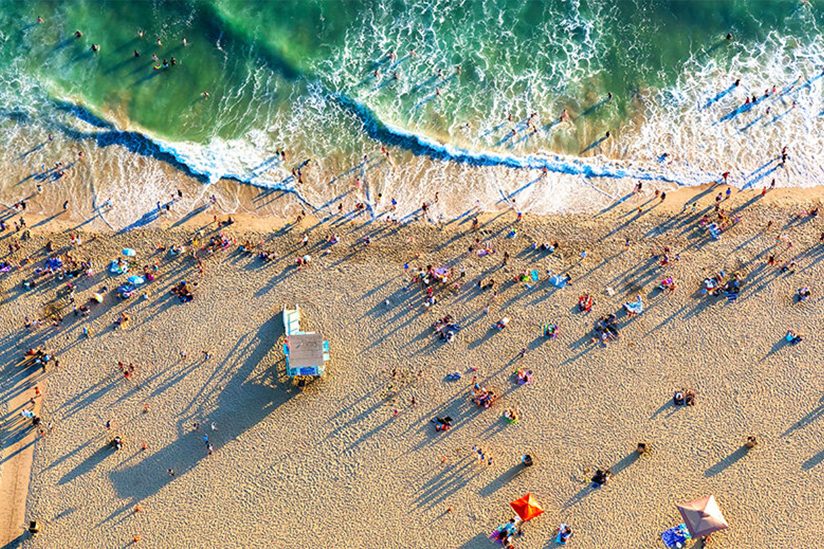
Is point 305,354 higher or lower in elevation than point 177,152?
lower

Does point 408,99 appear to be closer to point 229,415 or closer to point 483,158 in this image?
point 483,158

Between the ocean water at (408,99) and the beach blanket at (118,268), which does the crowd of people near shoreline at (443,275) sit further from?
the ocean water at (408,99)

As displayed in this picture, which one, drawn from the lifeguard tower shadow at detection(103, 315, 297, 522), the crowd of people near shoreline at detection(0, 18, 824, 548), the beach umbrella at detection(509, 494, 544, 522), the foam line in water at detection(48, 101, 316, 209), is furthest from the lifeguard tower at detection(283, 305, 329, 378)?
the beach umbrella at detection(509, 494, 544, 522)

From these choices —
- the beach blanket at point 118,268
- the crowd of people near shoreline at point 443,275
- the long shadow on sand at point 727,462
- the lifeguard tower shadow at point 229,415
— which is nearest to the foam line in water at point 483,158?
the crowd of people near shoreline at point 443,275

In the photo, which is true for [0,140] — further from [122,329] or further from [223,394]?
[223,394]

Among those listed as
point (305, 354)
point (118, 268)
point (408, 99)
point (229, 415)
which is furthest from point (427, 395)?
point (408, 99)

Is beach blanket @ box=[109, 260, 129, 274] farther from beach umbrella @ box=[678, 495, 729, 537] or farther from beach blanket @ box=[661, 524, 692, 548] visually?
beach umbrella @ box=[678, 495, 729, 537]
